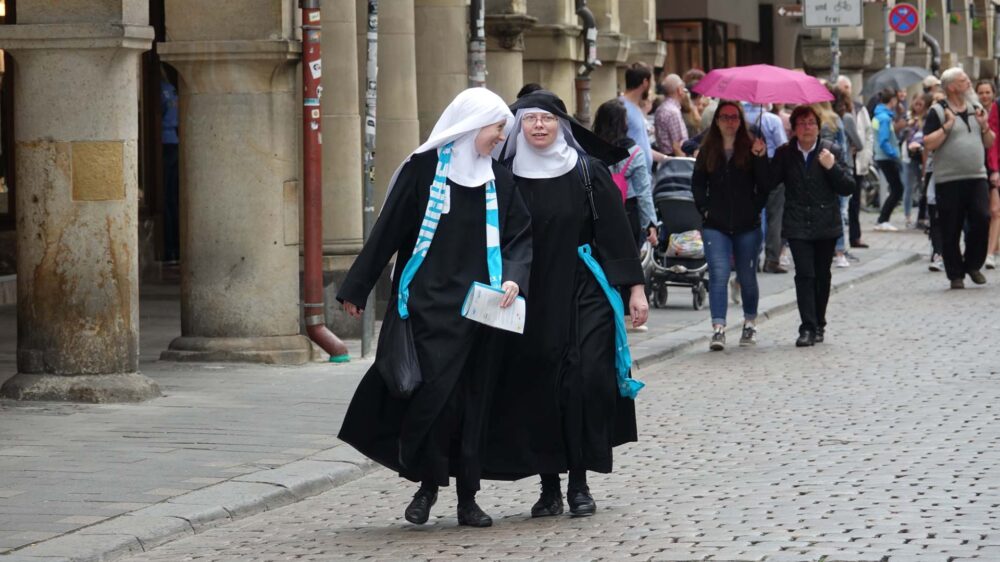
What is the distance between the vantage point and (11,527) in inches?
311

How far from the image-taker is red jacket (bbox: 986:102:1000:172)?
20.4 m

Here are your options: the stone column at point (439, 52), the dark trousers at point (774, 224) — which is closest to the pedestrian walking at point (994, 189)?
the dark trousers at point (774, 224)

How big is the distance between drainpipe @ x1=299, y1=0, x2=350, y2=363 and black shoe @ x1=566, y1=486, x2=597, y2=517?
223 inches

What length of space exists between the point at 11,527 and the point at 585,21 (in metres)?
15.2

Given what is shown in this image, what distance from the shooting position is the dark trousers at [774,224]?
822 inches

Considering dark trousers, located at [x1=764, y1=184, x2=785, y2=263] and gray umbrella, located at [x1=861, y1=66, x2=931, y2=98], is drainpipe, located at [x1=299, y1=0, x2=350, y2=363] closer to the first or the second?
dark trousers, located at [x1=764, y1=184, x2=785, y2=263]

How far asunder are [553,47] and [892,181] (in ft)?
25.8

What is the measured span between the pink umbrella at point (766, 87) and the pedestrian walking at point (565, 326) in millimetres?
7215

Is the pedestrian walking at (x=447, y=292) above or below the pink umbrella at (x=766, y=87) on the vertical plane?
below

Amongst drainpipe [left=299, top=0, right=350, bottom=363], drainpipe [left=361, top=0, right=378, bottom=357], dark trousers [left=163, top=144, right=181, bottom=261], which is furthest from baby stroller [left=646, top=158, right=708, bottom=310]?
dark trousers [left=163, top=144, right=181, bottom=261]

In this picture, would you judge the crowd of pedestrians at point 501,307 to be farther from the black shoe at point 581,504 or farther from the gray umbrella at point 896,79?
the gray umbrella at point 896,79

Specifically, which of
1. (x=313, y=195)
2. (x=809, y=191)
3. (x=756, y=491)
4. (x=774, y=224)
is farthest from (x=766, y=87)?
(x=756, y=491)

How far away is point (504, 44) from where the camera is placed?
2036 cm

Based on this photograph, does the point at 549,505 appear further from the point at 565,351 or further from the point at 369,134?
the point at 369,134
